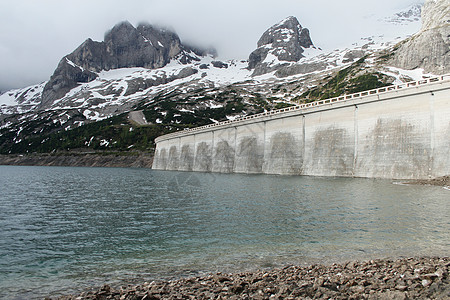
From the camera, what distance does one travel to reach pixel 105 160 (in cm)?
13025

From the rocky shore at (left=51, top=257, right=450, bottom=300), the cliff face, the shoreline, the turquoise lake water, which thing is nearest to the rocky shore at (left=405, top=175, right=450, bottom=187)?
the turquoise lake water

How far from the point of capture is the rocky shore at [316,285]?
738cm

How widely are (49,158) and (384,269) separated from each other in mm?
164720

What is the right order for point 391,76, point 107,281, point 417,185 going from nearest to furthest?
point 107,281, point 417,185, point 391,76

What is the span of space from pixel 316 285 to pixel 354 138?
4393 cm

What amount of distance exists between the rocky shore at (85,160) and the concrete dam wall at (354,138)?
56660 millimetres

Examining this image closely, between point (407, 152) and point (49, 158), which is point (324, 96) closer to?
point (407, 152)

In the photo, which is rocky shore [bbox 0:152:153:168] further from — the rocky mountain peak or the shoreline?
the rocky mountain peak

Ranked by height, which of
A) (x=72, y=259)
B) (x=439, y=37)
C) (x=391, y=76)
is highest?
(x=439, y=37)

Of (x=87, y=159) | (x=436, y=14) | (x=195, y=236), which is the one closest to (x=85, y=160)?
(x=87, y=159)

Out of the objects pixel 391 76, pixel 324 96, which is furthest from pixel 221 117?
pixel 391 76

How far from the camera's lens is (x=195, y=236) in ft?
53.4

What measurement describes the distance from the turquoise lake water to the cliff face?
446 ft

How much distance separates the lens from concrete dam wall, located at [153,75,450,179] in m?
38.4
